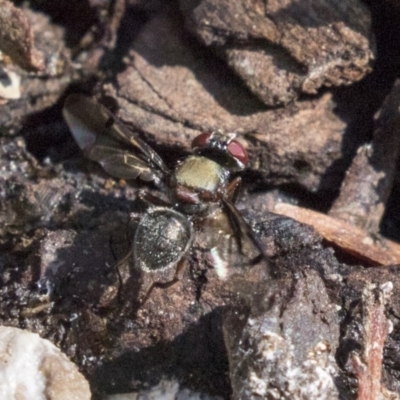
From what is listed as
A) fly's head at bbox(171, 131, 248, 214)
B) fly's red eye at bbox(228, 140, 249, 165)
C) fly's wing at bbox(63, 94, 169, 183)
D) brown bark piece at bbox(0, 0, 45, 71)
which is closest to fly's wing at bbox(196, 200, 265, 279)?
fly's head at bbox(171, 131, 248, 214)

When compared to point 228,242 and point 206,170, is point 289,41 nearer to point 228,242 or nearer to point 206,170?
point 206,170

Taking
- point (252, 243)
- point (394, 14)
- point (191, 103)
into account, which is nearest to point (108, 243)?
point (252, 243)

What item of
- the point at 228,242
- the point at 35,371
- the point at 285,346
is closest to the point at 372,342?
the point at 285,346

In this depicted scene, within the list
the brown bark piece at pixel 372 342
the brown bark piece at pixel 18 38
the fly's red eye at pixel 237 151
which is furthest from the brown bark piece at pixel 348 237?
the brown bark piece at pixel 18 38

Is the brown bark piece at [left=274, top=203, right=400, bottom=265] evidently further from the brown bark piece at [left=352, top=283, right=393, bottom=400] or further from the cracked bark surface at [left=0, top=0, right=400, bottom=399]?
the brown bark piece at [left=352, top=283, right=393, bottom=400]

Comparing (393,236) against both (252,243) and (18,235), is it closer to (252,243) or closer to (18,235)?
(252,243)

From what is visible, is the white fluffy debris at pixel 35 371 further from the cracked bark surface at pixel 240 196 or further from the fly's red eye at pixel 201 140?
the fly's red eye at pixel 201 140

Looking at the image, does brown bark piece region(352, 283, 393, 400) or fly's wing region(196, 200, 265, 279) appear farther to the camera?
fly's wing region(196, 200, 265, 279)
